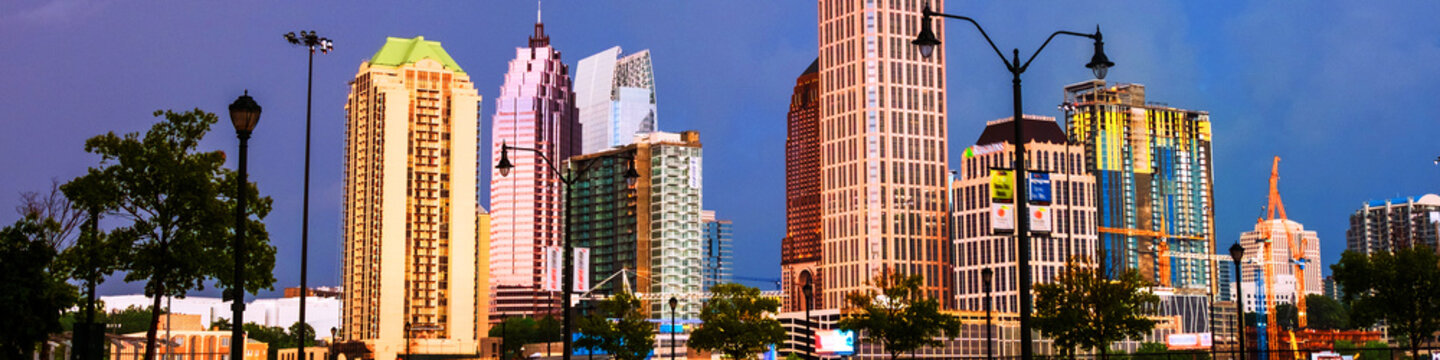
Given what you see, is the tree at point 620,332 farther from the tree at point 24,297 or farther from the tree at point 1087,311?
the tree at point 24,297

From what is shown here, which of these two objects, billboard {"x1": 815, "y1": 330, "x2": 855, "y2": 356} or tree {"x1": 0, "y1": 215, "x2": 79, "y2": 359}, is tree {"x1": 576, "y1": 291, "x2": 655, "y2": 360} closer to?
billboard {"x1": 815, "y1": 330, "x2": 855, "y2": 356}

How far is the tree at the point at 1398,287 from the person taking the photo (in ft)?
257

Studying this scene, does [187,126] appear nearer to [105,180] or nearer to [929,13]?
[105,180]

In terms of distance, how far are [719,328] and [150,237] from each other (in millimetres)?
58584

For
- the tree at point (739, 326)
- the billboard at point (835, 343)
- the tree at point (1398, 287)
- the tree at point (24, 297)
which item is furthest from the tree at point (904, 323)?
the tree at point (24, 297)

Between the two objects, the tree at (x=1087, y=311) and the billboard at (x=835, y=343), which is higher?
the tree at (x=1087, y=311)

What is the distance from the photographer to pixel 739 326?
100 metres

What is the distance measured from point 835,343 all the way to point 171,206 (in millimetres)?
101697

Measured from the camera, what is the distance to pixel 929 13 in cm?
3123

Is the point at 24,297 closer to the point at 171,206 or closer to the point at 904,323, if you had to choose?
the point at 171,206

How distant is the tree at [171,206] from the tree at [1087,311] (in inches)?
1900

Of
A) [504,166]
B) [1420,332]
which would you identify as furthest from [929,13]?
[1420,332]

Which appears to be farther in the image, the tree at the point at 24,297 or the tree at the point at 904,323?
the tree at the point at 904,323

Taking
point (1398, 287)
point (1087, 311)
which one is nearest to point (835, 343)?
point (1087, 311)
